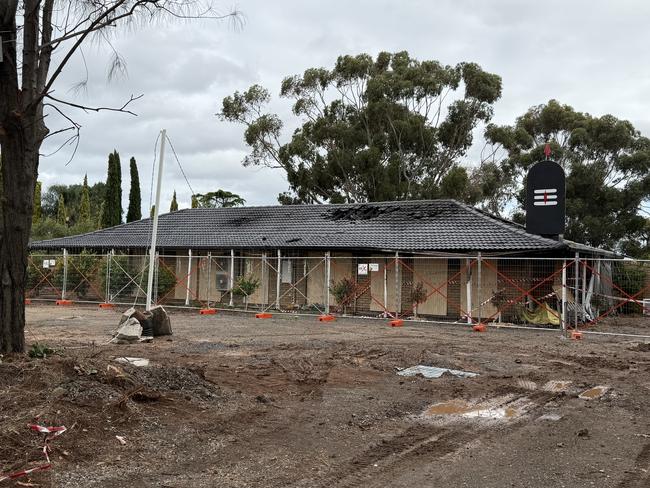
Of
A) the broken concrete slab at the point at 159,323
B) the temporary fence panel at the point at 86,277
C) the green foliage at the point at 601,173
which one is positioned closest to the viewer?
the broken concrete slab at the point at 159,323

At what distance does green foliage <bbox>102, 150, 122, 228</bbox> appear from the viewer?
1832 inches

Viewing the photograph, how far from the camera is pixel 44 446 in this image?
5.04 meters

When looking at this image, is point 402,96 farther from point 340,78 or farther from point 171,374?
point 171,374

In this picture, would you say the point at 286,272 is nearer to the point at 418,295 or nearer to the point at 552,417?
the point at 418,295

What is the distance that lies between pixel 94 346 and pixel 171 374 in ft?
16.4

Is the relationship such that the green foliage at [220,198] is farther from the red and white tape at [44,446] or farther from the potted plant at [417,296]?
the red and white tape at [44,446]

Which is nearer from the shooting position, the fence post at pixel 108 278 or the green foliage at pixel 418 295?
the green foliage at pixel 418 295

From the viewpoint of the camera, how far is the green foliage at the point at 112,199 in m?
46.5

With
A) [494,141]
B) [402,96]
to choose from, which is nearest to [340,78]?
[402,96]

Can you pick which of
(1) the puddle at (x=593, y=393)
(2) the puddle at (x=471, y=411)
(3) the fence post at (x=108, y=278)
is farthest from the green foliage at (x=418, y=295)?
(2) the puddle at (x=471, y=411)

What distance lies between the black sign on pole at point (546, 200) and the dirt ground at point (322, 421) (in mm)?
9425

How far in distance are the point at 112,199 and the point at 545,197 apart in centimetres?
3553

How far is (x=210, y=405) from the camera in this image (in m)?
7.02

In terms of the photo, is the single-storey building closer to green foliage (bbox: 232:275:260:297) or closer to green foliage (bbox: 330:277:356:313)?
green foliage (bbox: 330:277:356:313)
